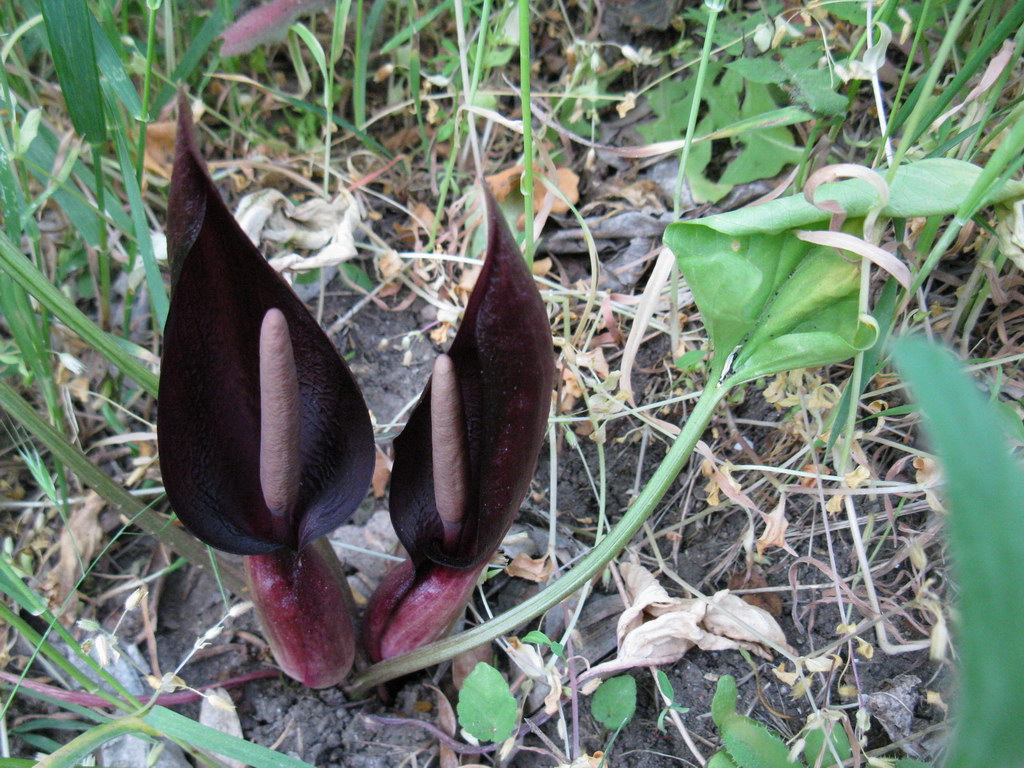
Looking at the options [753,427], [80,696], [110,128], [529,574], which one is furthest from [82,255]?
[753,427]

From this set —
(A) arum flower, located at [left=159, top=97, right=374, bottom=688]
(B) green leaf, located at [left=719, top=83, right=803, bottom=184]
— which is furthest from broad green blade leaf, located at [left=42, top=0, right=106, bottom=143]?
(B) green leaf, located at [left=719, top=83, right=803, bottom=184]

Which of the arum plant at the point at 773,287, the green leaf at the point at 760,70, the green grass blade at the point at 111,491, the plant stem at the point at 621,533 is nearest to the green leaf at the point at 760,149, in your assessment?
the green leaf at the point at 760,70

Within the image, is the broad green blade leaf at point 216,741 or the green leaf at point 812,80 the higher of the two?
the green leaf at point 812,80

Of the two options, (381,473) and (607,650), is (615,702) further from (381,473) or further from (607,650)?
(381,473)

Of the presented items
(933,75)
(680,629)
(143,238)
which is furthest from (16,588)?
(933,75)

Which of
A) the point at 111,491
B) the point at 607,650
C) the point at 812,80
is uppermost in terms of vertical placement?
the point at 812,80

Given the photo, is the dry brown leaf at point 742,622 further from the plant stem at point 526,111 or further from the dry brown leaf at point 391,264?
the dry brown leaf at point 391,264

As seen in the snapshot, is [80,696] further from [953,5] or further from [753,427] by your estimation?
[953,5]
